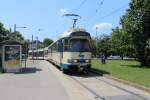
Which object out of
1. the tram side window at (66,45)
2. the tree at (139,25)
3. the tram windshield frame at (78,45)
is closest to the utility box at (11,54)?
the tram side window at (66,45)

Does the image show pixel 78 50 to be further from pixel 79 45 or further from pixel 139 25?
pixel 139 25

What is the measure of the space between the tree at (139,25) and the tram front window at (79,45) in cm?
1403

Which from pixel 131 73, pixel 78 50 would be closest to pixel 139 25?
pixel 78 50

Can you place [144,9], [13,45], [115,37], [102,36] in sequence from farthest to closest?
[102,36], [115,37], [144,9], [13,45]

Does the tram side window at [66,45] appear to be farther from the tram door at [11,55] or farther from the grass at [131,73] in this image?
the tram door at [11,55]

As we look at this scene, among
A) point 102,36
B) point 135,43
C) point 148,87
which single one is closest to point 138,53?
point 135,43

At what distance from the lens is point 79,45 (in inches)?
1177

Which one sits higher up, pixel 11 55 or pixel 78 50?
pixel 78 50

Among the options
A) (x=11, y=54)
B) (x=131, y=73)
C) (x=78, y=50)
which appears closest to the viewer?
(x=131, y=73)

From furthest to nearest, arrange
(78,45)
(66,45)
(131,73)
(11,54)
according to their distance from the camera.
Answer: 1. (11,54)
2. (66,45)
3. (78,45)
4. (131,73)

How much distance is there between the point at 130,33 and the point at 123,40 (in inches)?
128

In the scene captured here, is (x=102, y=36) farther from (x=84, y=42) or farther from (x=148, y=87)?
(x=148, y=87)

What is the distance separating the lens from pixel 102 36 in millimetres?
129500

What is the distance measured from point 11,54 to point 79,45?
6363 millimetres
